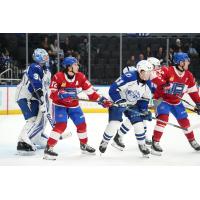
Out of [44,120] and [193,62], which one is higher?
[193,62]

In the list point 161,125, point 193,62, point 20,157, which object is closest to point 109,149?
point 161,125

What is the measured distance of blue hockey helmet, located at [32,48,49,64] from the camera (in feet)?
13.2

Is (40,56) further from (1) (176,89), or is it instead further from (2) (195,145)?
(2) (195,145)

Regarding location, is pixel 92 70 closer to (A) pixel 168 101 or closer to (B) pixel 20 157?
(A) pixel 168 101

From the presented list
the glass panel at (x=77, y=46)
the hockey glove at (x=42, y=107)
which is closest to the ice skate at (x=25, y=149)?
the hockey glove at (x=42, y=107)

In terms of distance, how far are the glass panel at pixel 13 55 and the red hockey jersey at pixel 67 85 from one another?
1.83 feet

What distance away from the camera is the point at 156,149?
4.02 metres

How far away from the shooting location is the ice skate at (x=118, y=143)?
4133mm

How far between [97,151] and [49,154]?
38 centimetres

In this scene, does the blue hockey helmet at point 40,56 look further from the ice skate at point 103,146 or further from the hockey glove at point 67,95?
the ice skate at point 103,146

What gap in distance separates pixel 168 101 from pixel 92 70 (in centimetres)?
75

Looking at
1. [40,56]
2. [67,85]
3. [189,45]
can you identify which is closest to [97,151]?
[67,85]

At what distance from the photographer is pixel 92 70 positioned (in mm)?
4480

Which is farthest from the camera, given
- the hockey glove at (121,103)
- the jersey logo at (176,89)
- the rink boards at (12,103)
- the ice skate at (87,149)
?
the rink boards at (12,103)
